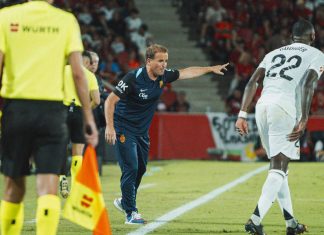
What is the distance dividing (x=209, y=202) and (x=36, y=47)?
6626 millimetres

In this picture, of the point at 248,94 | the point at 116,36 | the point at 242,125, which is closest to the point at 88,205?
the point at 242,125

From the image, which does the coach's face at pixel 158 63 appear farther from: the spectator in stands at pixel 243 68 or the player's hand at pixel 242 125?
the spectator in stands at pixel 243 68

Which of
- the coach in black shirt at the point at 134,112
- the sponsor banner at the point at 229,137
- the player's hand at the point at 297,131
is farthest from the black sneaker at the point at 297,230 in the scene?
the sponsor banner at the point at 229,137

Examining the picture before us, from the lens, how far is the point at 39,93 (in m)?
6.76

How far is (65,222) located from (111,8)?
1901cm

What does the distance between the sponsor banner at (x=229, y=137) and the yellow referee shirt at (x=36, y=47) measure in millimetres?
17648

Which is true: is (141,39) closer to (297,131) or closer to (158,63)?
(158,63)

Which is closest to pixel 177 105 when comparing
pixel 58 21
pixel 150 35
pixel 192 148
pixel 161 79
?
pixel 192 148

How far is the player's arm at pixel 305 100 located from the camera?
8.91 m

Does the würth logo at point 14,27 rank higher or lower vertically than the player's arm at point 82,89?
higher

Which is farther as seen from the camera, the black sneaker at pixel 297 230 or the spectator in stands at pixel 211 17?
the spectator in stands at pixel 211 17

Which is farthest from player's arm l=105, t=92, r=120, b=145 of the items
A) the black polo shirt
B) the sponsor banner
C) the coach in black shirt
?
the sponsor banner

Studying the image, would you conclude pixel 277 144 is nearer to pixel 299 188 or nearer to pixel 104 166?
pixel 299 188

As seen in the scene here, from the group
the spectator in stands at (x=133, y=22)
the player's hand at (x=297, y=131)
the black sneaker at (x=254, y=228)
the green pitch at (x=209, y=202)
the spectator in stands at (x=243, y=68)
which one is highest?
the player's hand at (x=297, y=131)
